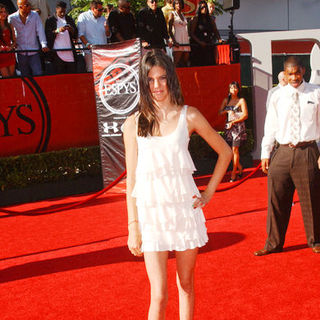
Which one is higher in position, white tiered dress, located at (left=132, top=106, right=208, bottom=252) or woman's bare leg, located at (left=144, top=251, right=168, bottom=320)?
white tiered dress, located at (left=132, top=106, right=208, bottom=252)

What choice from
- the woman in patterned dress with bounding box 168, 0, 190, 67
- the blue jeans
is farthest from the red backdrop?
the woman in patterned dress with bounding box 168, 0, 190, 67

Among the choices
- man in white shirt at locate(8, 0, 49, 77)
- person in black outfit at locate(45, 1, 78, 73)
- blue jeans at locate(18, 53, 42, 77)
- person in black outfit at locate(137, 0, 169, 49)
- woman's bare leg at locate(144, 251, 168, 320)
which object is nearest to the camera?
woman's bare leg at locate(144, 251, 168, 320)

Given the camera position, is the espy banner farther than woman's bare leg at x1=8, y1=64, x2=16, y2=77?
No

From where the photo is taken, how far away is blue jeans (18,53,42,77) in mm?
9062

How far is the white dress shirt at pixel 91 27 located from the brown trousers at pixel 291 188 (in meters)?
5.83

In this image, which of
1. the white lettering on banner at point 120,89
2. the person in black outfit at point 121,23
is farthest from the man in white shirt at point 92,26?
the white lettering on banner at point 120,89

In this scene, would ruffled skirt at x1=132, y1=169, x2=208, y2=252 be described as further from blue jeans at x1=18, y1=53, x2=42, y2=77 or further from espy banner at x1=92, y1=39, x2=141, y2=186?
blue jeans at x1=18, y1=53, x2=42, y2=77

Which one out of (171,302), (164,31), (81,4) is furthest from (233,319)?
(81,4)

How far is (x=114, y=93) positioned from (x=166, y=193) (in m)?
6.02

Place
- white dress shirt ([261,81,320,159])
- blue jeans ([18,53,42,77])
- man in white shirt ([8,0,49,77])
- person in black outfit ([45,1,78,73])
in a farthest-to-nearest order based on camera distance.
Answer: person in black outfit ([45,1,78,73]) → blue jeans ([18,53,42,77]) → man in white shirt ([8,0,49,77]) → white dress shirt ([261,81,320,159])

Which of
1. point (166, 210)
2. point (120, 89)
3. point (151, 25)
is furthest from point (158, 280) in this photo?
point (151, 25)

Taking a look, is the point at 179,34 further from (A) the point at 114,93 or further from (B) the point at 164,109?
(B) the point at 164,109

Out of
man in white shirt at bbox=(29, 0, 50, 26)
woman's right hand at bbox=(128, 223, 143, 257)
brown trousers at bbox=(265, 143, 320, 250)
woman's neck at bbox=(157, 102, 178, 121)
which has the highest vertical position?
man in white shirt at bbox=(29, 0, 50, 26)

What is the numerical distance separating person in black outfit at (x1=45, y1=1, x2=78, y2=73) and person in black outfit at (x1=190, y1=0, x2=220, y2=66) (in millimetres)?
2543
